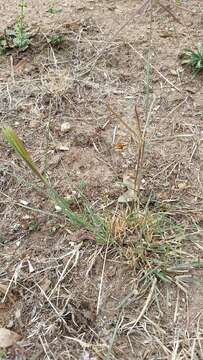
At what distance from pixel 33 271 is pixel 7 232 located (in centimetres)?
19

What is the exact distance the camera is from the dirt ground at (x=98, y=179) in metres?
1.37

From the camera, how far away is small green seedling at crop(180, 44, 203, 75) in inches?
81.3

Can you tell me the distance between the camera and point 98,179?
1.74 meters

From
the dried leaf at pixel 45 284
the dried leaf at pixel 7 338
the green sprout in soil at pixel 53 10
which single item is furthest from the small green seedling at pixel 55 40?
the dried leaf at pixel 7 338

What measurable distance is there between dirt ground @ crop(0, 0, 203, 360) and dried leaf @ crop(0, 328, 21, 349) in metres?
0.02

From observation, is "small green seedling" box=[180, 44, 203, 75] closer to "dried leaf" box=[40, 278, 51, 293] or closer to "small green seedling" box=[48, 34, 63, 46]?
"small green seedling" box=[48, 34, 63, 46]

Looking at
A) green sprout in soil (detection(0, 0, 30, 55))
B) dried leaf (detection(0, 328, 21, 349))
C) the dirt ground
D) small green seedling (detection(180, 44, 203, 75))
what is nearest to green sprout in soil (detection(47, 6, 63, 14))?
the dirt ground

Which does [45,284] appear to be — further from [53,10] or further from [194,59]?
[53,10]

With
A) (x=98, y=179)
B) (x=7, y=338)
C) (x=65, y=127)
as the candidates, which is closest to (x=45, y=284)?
(x=7, y=338)

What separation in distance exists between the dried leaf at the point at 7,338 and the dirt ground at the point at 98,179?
0.06 feet

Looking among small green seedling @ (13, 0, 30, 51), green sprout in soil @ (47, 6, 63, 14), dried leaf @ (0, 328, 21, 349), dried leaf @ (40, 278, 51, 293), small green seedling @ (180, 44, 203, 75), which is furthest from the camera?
green sprout in soil @ (47, 6, 63, 14)

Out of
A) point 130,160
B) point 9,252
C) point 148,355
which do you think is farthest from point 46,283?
point 130,160

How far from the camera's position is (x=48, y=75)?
6.93 ft

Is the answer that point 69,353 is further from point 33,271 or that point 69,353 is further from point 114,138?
point 114,138
